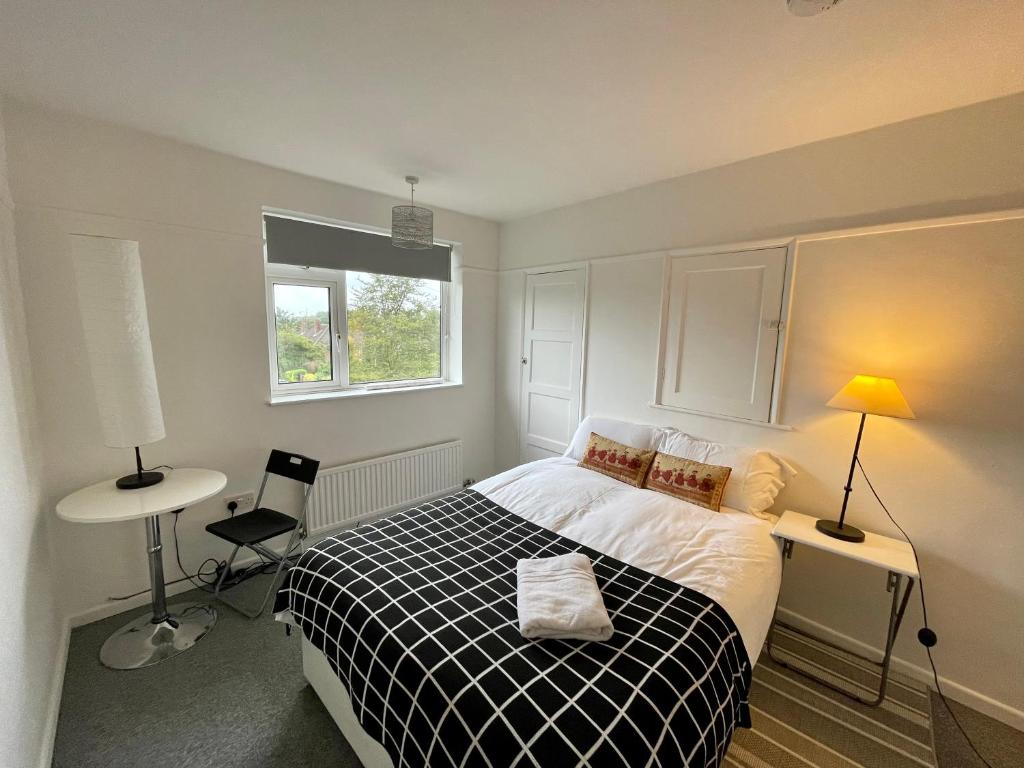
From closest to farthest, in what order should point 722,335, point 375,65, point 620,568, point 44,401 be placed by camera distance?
point 375,65 → point 620,568 → point 44,401 → point 722,335

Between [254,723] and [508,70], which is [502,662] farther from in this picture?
[508,70]

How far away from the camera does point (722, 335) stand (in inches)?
95.3

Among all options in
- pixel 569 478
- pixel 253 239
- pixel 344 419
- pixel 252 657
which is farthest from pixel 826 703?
pixel 253 239

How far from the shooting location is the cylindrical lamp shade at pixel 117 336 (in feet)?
5.66

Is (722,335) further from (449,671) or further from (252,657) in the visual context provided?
(252,657)

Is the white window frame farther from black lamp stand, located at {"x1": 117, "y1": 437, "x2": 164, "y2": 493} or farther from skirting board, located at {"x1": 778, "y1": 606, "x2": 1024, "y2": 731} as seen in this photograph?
skirting board, located at {"x1": 778, "y1": 606, "x2": 1024, "y2": 731}

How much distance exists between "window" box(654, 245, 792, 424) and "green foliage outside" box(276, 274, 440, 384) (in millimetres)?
1896

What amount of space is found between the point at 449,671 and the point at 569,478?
1411 millimetres

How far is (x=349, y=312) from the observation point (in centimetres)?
302

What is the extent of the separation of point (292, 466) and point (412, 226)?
60.8 inches

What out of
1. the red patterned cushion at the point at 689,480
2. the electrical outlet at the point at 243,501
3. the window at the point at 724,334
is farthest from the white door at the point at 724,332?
the electrical outlet at the point at 243,501

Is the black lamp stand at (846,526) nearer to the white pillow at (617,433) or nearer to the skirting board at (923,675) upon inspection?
the skirting board at (923,675)

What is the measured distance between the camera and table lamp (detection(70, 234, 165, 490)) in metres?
1.72

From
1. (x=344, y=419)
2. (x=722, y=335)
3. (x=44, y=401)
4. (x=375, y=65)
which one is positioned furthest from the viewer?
(x=344, y=419)
